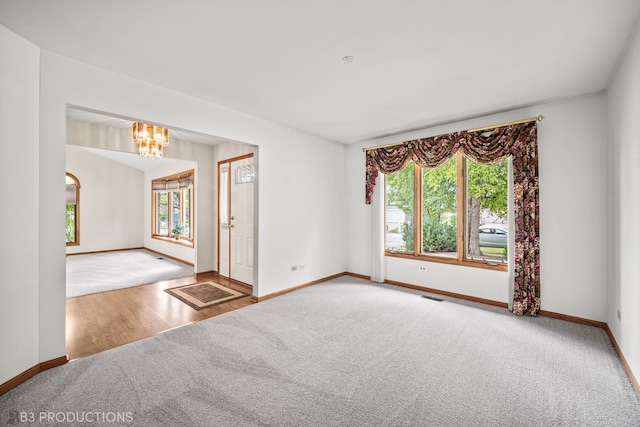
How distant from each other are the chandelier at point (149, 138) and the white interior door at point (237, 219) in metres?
1.24

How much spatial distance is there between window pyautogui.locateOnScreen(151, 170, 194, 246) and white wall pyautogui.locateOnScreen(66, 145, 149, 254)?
0.85m

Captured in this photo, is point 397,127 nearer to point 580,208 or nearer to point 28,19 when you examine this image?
point 580,208

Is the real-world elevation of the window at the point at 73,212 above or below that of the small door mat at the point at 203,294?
above

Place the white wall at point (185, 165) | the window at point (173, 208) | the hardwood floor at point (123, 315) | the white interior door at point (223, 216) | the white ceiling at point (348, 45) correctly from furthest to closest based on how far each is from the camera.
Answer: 1. the window at point (173, 208)
2. the white interior door at point (223, 216)
3. the white wall at point (185, 165)
4. the hardwood floor at point (123, 315)
5. the white ceiling at point (348, 45)

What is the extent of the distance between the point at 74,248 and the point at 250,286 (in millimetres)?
6663

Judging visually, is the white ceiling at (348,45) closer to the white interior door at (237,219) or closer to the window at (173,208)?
the white interior door at (237,219)

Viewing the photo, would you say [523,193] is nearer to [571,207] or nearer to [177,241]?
[571,207]

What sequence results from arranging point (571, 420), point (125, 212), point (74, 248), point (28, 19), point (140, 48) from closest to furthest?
point (571, 420) → point (28, 19) → point (140, 48) → point (74, 248) → point (125, 212)

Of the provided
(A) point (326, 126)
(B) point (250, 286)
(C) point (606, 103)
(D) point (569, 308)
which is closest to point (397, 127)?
(A) point (326, 126)

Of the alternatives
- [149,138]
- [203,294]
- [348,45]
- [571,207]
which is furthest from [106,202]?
[571,207]

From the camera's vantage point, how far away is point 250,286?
4.88 metres

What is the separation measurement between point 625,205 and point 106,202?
11.3 metres

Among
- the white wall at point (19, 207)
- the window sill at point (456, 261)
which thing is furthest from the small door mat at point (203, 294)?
the window sill at point (456, 261)

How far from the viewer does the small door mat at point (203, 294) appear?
4.02m
